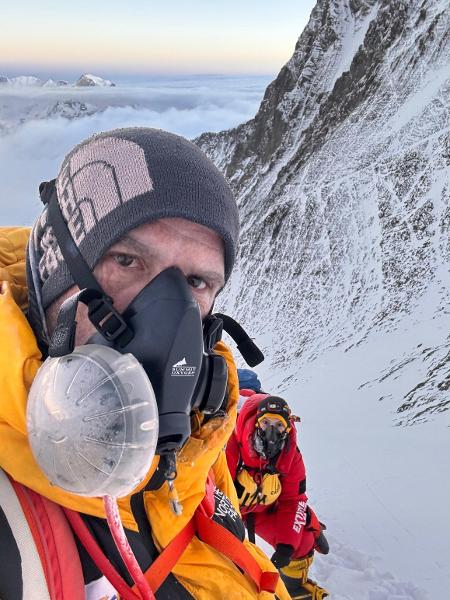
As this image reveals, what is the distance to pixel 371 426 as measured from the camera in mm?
14469

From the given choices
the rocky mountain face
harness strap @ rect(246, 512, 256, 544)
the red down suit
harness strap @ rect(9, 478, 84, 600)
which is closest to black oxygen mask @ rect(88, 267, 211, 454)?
harness strap @ rect(9, 478, 84, 600)

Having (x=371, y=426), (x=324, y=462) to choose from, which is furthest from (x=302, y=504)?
(x=371, y=426)

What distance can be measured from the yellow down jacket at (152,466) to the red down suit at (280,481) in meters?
2.89

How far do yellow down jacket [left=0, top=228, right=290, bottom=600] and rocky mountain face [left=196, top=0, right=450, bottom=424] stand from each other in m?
12.2

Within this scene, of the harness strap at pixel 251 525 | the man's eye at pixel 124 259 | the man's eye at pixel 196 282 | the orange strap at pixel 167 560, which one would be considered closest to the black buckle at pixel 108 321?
the man's eye at pixel 124 259

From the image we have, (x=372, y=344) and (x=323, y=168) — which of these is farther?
(x=323, y=168)

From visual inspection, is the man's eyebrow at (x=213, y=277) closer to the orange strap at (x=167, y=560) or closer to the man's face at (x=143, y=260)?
the man's face at (x=143, y=260)

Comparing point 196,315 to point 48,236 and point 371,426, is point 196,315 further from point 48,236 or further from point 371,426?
point 371,426

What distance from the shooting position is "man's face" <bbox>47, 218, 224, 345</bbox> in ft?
6.38

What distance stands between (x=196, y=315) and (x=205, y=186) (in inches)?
20.4

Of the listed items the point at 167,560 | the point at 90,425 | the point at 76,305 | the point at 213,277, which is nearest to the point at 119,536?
the point at 90,425

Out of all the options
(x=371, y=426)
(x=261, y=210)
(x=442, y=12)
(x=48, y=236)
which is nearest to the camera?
(x=48, y=236)

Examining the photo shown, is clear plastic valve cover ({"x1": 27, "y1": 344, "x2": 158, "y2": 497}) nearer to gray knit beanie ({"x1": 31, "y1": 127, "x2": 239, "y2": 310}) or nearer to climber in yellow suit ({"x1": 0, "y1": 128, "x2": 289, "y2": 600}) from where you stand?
climber in yellow suit ({"x1": 0, "y1": 128, "x2": 289, "y2": 600})

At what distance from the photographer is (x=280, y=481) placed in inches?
225
